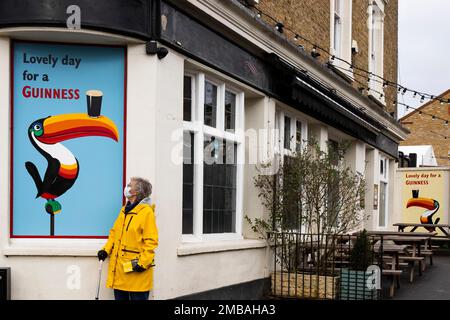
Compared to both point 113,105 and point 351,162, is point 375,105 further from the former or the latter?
point 113,105

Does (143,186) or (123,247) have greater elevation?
(143,186)

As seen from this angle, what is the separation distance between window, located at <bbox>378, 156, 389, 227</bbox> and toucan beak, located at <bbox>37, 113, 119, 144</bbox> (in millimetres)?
13463

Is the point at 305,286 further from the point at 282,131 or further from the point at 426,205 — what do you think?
the point at 426,205

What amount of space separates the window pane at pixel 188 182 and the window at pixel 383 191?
12.0m

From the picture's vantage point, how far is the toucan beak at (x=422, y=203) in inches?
841

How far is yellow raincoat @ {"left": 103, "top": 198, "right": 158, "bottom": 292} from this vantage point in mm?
6441

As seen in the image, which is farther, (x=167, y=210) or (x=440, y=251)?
(x=440, y=251)

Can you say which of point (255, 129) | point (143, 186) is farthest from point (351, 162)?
point (143, 186)

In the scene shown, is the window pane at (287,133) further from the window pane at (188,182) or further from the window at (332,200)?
the window pane at (188,182)

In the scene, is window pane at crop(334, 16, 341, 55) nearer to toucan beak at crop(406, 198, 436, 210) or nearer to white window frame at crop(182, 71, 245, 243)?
white window frame at crop(182, 71, 245, 243)

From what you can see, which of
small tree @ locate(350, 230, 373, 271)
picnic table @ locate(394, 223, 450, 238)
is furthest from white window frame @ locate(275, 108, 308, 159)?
picnic table @ locate(394, 223, 450, 238)

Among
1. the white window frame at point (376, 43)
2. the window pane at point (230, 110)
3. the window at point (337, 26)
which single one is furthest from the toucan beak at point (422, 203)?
the window pane at point (230, 110)

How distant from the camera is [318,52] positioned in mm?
13320
